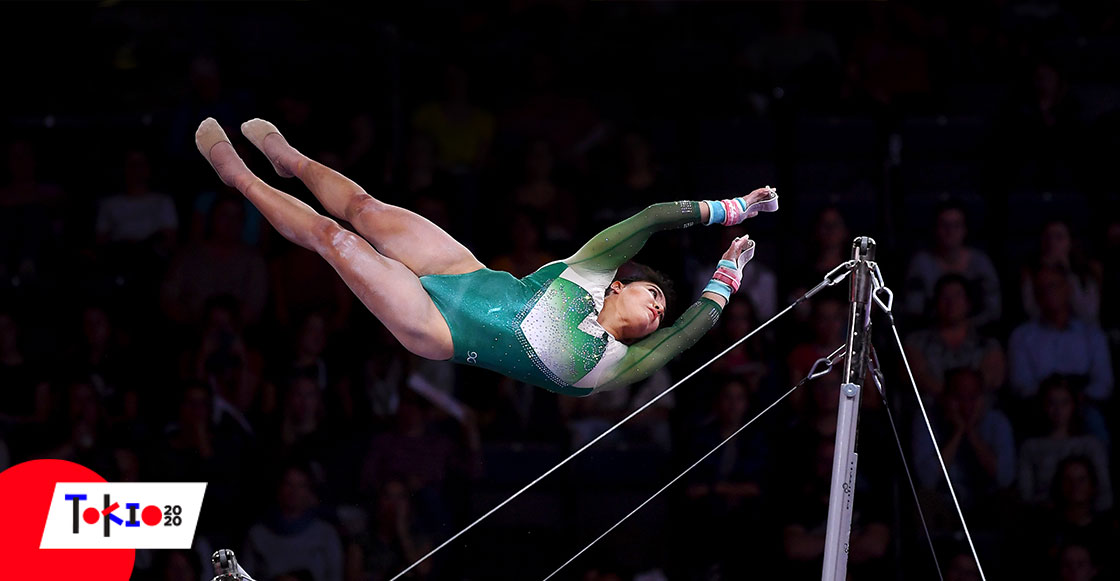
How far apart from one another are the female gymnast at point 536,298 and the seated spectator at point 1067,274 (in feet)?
6.69

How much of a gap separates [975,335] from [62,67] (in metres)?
4.12

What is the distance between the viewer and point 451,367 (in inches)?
207

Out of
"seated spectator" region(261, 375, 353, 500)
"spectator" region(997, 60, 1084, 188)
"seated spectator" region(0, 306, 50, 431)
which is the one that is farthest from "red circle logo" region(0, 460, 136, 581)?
"spectator" region(997, 60, 1084, 188)

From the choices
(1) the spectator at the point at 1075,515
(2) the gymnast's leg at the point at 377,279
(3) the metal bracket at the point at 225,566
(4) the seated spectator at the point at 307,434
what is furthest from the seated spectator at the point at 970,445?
(3) the metal bracket at the point at 225,566

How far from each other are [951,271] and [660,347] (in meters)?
2.06

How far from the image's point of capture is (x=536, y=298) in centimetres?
359

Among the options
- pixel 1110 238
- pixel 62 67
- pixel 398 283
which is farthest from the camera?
pixel 62 67

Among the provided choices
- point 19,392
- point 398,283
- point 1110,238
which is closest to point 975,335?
point 1110,238

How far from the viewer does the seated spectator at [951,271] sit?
5176 mm

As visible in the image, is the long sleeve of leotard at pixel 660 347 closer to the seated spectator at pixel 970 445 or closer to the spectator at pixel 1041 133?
the seated spectator at pixel 970 445

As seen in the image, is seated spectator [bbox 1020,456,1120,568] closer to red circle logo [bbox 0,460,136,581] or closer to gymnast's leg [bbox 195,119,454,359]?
gymnast's leg [bbox 195,119,454,359]

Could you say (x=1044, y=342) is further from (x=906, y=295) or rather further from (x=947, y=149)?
(x=947, y=149)

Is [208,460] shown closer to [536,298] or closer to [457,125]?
[457,125]

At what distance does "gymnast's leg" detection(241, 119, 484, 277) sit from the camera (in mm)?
3676
